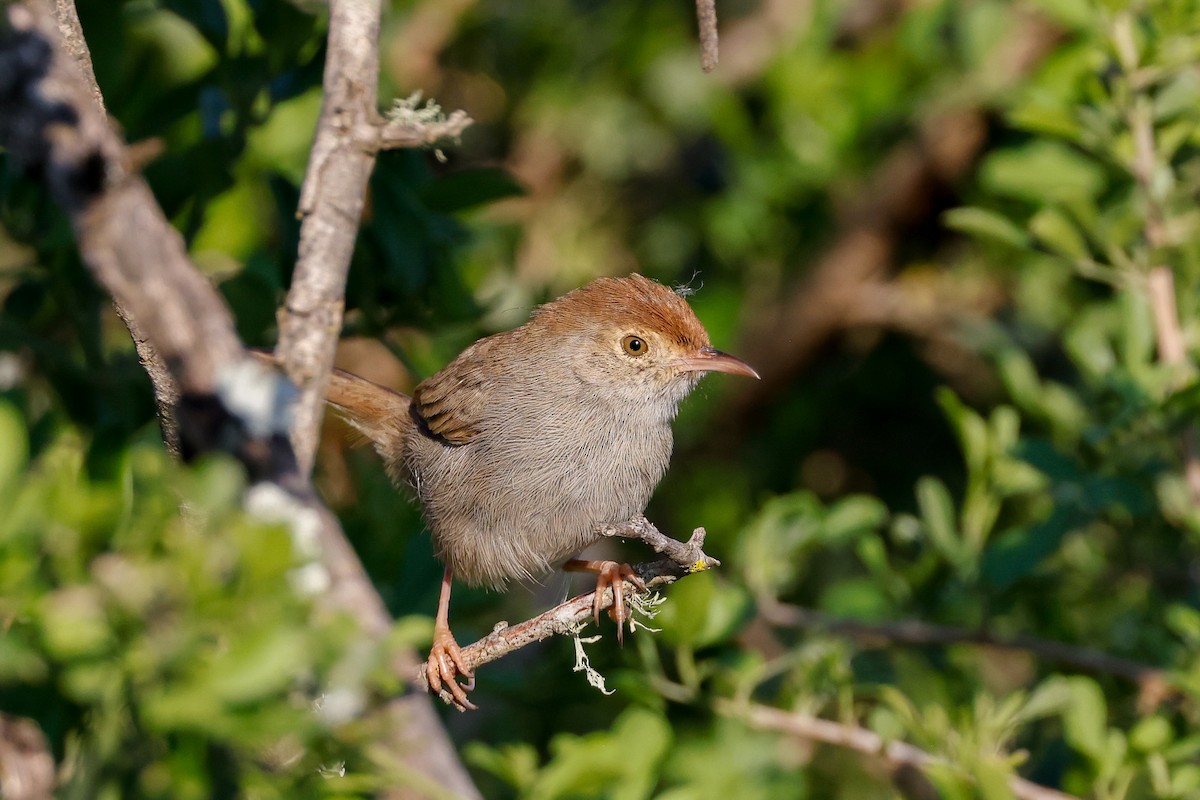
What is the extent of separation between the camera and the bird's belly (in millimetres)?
3906

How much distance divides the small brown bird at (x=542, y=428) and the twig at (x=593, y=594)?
727 mm

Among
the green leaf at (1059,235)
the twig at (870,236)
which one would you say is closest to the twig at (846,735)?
the green leaf at (1059,235)

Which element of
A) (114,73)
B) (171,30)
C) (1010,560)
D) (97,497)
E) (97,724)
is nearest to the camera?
(97,497)

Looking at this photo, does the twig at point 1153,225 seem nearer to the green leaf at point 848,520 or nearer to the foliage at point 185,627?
the green leaf at point 848,520

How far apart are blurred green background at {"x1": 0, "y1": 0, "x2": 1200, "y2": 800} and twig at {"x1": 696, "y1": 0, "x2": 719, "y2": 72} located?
131 centimetres

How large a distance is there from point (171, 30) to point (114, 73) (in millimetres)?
1999

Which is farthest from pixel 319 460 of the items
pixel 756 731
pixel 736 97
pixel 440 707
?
pixel 736 97

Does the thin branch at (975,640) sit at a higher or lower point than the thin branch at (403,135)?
lower

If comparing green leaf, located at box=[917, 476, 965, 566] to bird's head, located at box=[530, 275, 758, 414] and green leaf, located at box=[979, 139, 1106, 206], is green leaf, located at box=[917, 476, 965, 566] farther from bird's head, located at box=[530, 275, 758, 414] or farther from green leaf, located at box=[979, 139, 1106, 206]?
green leaf, located at box=[979, 139, 1106, 206]

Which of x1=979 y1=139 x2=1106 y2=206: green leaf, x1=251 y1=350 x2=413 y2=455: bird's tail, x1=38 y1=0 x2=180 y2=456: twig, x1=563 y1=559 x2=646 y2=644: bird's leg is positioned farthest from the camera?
x1=251 y1=350 x2=413 y2=455: bird's tail

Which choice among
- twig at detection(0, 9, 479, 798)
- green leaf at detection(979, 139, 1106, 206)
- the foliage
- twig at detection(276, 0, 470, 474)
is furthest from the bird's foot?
green leaf at detection(979, 139, 1106, 206)

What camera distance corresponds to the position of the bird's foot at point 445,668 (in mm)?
3736

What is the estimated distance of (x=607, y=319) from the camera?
173 inches

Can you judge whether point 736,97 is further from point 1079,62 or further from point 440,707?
point 440,707
